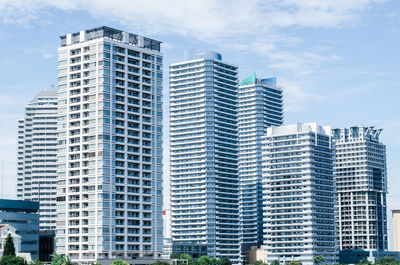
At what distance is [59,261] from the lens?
19812 centimetres

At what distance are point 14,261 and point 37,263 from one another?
8688 millimetres

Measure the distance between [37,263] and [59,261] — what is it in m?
5.92

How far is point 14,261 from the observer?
623 ft

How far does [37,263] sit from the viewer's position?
647ft

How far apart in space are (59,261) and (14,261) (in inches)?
518
